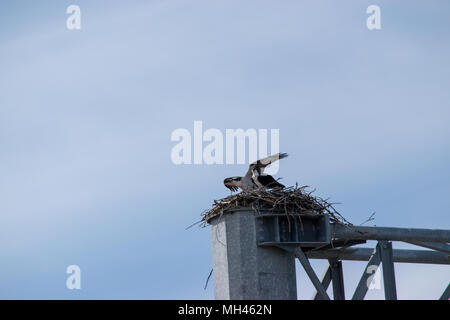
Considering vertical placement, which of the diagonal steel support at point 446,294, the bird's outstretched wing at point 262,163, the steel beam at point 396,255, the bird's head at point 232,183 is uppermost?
the bird's outstretched wing at point 262,163

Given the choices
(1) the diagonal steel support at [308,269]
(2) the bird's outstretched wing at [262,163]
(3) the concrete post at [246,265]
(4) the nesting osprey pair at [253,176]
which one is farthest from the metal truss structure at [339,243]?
(2) the bird's outstretched wing at [262,163]

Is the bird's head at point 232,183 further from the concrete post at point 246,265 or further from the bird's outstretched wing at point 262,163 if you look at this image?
the concrete post at point 246,265

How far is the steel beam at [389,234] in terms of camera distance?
16594 millimetres

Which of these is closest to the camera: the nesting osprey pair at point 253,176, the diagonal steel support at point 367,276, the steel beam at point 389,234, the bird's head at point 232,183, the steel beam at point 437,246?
the diagonal steel support at point 367,276

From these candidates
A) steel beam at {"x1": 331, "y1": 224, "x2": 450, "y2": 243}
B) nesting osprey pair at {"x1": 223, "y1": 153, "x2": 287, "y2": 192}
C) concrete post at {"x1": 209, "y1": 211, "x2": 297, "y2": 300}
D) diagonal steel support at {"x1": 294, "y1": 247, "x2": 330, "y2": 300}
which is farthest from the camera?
nesting osprey pair at {"x1": 223, "y1": 153, "x2": 287, "y2": 192}

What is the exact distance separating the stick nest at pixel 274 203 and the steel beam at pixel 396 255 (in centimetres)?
152

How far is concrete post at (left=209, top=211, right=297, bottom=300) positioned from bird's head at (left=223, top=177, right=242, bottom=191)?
8.76 ft

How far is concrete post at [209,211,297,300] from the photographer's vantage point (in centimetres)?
1546

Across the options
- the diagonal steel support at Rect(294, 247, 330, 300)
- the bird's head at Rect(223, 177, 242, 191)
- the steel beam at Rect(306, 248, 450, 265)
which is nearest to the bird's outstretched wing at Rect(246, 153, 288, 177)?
the bird's head at Rect(223, 177, 242, 191)

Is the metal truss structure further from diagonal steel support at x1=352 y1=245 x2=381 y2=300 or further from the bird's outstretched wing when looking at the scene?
the bird's outstretched wing

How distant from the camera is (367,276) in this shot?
16672 mm
